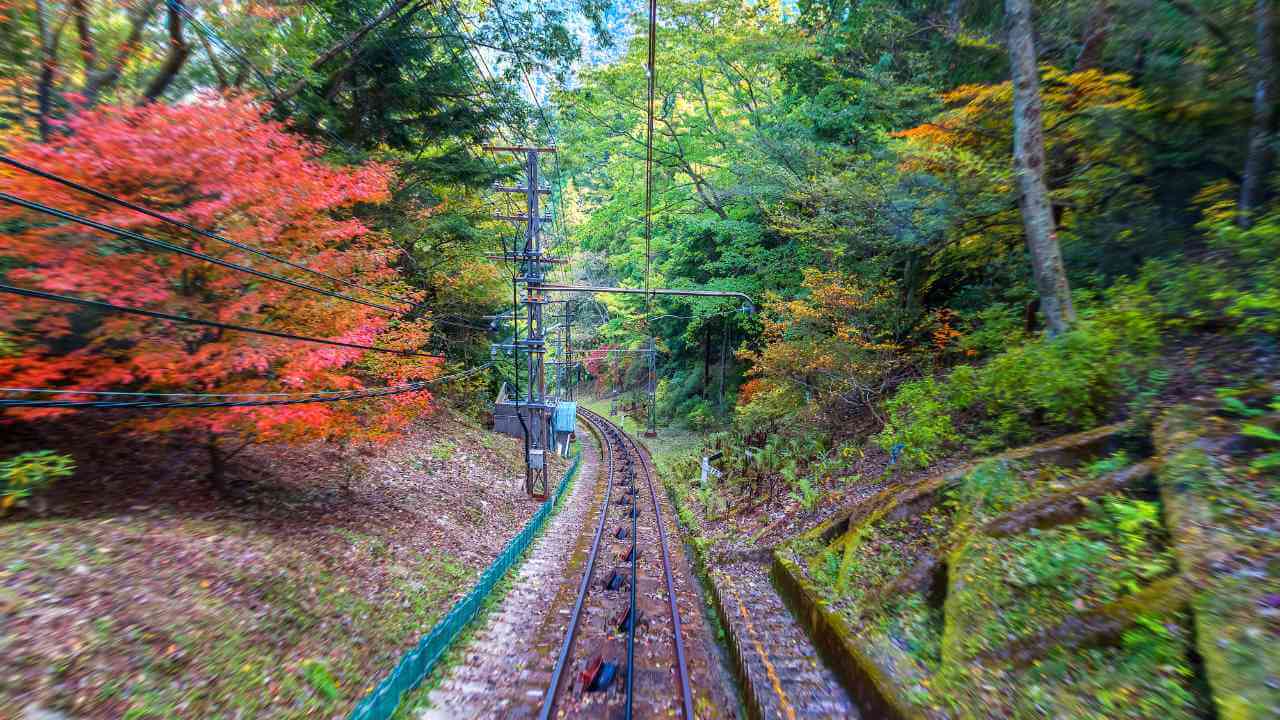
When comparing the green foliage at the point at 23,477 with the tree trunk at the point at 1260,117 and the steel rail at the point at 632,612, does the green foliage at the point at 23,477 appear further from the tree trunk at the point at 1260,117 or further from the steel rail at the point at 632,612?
the tree trunk at the point at 1260,117

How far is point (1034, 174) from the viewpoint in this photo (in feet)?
26.5

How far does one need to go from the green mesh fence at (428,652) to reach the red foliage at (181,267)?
3818mm

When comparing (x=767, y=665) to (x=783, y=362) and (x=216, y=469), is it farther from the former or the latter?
(x=783, y=362)

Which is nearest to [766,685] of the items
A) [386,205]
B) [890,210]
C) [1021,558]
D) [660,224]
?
[1021,558]

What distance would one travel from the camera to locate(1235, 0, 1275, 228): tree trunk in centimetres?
699

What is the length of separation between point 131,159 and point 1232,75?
1540 cm

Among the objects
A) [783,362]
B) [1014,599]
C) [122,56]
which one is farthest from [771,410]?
[122,56]

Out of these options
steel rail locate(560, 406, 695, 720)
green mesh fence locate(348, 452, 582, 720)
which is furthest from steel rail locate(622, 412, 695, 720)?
green mesh fence locate(348, 452, 582, 720)

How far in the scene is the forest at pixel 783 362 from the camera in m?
4.66

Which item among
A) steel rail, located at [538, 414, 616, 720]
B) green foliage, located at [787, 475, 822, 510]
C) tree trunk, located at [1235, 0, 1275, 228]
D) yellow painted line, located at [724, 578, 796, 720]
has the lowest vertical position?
steel rail, located at [538, 414, 616, 720]

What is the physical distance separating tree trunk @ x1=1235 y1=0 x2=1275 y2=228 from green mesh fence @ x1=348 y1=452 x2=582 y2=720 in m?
12.6

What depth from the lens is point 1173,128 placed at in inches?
328

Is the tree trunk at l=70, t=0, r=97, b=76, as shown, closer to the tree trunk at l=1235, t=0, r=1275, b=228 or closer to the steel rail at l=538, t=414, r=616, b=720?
the steel rail at l=538, t=414, r=616, b=720

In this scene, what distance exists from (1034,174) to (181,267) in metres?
12.9
